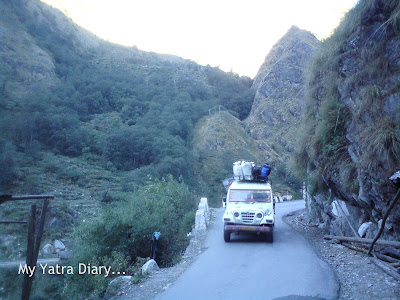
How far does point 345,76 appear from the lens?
12.4 metres

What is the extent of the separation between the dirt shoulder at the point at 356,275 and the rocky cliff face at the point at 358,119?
1119mm

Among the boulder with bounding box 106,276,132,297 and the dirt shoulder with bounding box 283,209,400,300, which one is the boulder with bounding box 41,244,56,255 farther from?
the dirt shoulder with bounding box 283,209,400,300

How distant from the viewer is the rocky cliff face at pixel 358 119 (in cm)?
964

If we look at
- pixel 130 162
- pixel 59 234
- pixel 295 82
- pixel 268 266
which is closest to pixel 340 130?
pixel 268 266

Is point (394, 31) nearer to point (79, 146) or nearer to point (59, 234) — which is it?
point (59, 234)

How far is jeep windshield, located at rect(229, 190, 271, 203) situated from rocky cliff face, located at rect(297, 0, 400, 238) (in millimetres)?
2621

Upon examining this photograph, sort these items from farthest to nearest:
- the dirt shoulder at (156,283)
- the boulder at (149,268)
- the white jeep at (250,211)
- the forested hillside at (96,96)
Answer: the forested hillside at (96,96) → the white jeep at (250,211) → the boulder at (149,268) → the dirt shoulder at (156,283)

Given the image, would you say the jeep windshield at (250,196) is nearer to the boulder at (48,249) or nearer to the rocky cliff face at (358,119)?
the rocky cliff face at (358,119)

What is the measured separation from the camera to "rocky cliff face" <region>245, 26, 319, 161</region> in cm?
5269

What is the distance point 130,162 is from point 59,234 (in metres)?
17.8

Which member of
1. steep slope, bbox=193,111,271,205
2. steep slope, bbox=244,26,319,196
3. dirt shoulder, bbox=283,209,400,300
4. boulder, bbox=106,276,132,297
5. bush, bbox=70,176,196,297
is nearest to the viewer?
dirt shoulder, bbox=283,209,400,300

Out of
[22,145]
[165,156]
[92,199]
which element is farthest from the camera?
Result: [165,156]

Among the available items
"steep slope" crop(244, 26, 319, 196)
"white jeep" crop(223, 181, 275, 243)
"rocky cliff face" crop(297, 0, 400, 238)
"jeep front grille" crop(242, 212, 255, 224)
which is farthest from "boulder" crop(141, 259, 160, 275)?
"steep slope" crop(244, 26, 319, 196)

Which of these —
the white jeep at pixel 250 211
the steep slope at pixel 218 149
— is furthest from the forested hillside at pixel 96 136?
the white jeep at pixel 250 211
